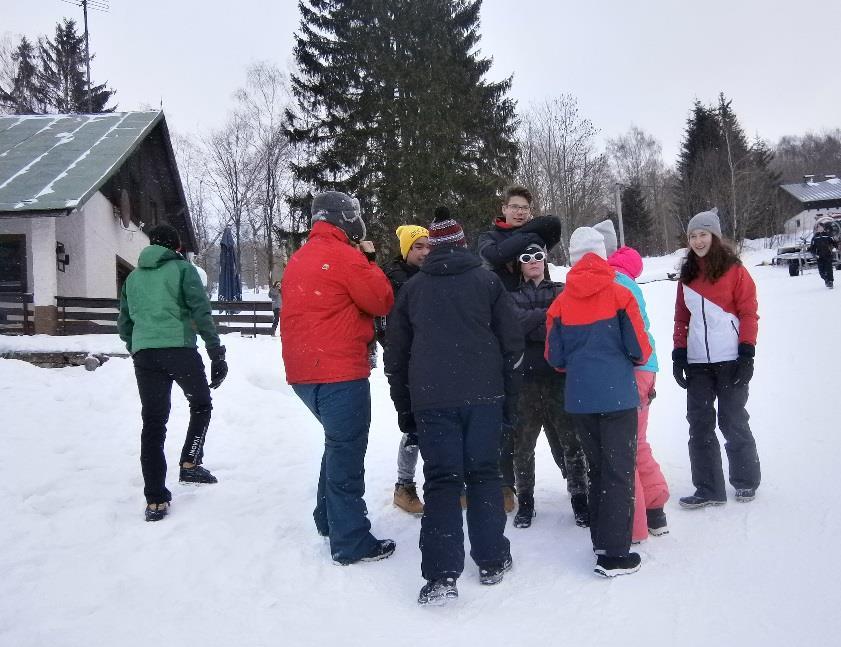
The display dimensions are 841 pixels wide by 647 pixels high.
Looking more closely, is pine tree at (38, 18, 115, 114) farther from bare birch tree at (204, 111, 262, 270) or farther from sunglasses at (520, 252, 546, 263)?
sunglasses at (520, 252, 546, 263)

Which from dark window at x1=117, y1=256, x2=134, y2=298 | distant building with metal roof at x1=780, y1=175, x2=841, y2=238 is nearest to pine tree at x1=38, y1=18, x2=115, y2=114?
dark window at x1=117, y1=256, x2=134, y2=298

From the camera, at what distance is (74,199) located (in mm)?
10969

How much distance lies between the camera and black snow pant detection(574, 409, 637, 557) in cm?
292

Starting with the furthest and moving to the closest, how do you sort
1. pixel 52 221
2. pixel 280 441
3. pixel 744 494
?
pixel 52 221
pixel 280 441
pixel 744 494

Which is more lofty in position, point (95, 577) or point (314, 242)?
point (314, 242)

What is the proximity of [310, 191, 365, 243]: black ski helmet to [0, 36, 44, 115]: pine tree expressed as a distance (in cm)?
3490

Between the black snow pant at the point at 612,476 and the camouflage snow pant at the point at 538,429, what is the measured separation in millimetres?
529

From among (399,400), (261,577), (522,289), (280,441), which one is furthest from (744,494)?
(280,441)

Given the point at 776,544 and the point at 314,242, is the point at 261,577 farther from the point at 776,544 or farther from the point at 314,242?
the point at 776,544

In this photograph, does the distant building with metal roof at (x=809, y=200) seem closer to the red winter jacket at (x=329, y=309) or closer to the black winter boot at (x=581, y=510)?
the black winter boot at (x=581, y=510)

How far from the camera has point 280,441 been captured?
615 cm

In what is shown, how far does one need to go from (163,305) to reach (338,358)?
5.41 feet

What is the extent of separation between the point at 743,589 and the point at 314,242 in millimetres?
2689

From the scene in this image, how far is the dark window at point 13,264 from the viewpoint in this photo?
39.7 ft
